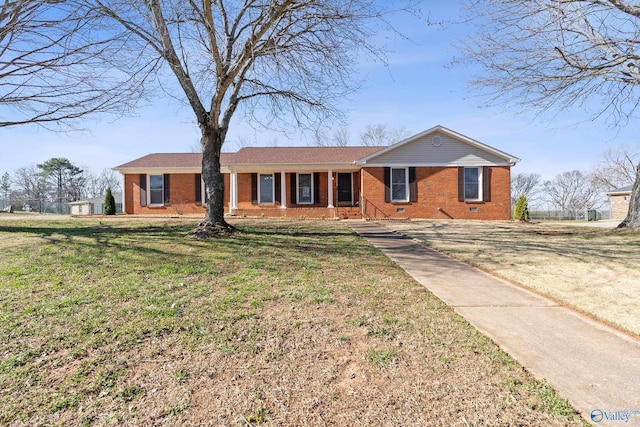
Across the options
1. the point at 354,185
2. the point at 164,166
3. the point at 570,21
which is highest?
the point at 570,21

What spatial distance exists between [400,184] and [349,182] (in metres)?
3.14

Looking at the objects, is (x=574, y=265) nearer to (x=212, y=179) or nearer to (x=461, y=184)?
(x=212, y=179)

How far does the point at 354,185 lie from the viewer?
19641 millimetres

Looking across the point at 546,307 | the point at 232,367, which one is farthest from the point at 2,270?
the point at 546,307

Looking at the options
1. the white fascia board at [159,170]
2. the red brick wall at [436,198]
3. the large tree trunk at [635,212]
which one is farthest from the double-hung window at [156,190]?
the large tree trunk at [635,212]

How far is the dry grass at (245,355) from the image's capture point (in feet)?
6.94

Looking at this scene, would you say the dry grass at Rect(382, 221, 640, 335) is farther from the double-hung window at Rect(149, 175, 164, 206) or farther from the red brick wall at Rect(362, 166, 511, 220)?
the double-hung window at Rect(149, 175, 164, 206)

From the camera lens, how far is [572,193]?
5578cm

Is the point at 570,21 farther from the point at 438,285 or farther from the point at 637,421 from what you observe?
the point at 637,421

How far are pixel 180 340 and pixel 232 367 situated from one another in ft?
2.27

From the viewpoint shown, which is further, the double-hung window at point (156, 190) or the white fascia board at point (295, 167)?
the double-hung window at point (156, 190)

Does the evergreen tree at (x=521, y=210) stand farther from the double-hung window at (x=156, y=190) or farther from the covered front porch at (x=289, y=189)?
the double-hung window at (x=156, y=190)

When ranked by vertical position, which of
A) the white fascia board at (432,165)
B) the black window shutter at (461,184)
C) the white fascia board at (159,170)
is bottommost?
the black window shutter at (461,184)

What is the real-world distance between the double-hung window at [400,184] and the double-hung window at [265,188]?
256 inches
